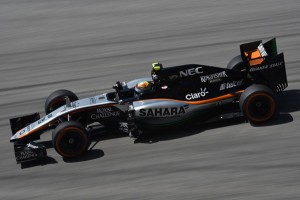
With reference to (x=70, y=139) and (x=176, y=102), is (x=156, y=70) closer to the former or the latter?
(x=176, y=102)

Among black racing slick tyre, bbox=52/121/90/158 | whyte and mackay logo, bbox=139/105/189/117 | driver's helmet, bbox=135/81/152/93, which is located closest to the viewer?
black racing slick tyre, bbox=52/121/90/158

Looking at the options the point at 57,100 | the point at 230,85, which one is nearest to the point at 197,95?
the point at 230,85

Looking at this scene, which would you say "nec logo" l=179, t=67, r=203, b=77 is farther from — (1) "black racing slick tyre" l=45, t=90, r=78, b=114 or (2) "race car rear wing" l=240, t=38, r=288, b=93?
(1) "black racing slick tyre" l=45, t=90, r=78, b=114

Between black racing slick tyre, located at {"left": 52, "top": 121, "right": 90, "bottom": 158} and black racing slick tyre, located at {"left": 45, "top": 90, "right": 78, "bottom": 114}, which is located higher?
black racing slick tyre, located at {"left": 45, "top": 90, "right": 78, "bottom": 114}

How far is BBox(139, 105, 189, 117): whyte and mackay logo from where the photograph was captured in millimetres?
11125

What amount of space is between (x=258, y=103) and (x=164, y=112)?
182 cm

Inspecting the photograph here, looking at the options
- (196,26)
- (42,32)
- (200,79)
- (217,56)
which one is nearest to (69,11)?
(42,32)

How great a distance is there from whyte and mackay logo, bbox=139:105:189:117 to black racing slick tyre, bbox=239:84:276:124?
1.15 metres

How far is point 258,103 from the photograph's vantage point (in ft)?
35.9

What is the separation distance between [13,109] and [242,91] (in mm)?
5802

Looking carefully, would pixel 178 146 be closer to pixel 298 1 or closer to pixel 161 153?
pixel 161 153

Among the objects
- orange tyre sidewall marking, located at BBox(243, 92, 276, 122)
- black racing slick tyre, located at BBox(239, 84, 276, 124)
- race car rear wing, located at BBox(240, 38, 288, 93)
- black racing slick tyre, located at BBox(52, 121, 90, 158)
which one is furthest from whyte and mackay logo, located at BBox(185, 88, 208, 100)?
black racing slick tyre, located at BBox(52, 121, 90, 158)

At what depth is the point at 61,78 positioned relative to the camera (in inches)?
622

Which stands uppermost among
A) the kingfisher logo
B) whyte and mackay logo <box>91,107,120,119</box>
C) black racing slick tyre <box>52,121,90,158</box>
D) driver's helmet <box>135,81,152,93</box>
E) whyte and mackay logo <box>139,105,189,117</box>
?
driver's helmet <box>135,81,152,93</box>
